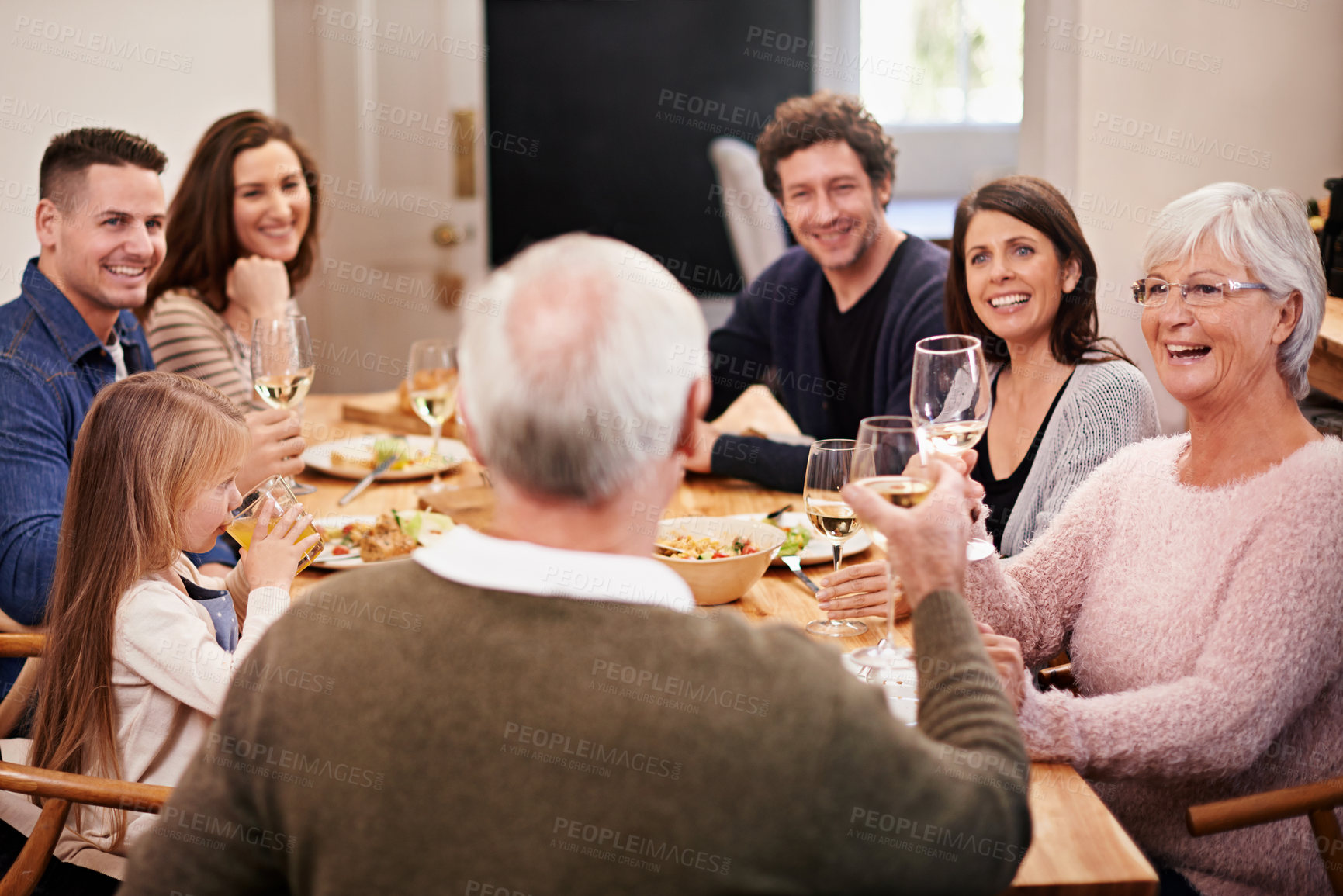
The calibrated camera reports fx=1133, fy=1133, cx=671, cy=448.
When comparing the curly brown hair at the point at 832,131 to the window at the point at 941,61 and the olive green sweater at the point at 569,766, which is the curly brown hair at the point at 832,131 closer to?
the olive green sweater at the point at 569,766

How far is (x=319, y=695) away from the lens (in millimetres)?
788

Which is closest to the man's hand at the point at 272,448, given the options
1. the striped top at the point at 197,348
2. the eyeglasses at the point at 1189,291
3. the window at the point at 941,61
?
the striped top at the point at 197,348

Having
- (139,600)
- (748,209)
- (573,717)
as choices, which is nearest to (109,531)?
(139,600)

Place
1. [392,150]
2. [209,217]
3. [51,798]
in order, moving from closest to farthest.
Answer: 1. [51,798]
2. [209,217]
3. [392,150]

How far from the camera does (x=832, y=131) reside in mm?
2572

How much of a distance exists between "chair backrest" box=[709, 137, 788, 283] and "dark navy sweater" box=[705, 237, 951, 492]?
2.42 m

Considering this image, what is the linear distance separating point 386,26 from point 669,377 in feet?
13.3

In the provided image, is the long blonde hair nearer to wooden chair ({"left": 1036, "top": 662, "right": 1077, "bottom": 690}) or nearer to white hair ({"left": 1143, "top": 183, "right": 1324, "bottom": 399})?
wooden chair ({"left": 1036, "top": 662, "right": 1077, "bottom": 690})

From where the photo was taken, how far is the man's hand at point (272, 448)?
1682mm

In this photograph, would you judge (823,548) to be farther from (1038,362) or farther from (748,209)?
(748,209)

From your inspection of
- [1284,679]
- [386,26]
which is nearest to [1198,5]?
[1284,679]

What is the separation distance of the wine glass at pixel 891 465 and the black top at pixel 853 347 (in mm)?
1409

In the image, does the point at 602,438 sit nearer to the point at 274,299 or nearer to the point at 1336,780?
the point at 1336,780

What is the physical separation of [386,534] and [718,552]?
563mm
